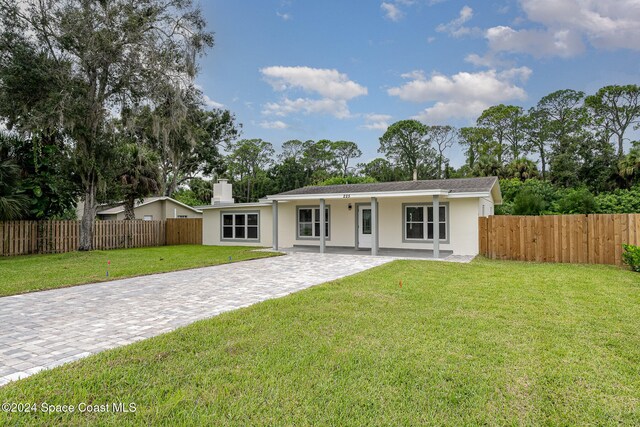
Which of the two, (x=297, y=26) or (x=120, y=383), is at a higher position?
(x=297, y=26)

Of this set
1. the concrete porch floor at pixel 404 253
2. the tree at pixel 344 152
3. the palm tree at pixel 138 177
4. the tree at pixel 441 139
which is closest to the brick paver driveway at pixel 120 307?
the concrete porch floor at pixel 404 253

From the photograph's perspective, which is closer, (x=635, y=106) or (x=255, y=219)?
(x=255, y=219)

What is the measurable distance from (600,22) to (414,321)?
2006 cm

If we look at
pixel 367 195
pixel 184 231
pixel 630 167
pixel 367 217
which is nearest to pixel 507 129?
pixel 630 167

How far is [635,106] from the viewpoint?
31016 millimetres

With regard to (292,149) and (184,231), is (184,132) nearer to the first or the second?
(184,231)

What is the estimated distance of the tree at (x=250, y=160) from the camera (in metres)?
44.4

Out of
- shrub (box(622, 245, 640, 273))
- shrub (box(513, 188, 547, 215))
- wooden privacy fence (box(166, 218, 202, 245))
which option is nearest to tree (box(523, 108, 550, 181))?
shrub (box(513, 188, 547, 215))

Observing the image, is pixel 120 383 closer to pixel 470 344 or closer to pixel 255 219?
pixel 470 344

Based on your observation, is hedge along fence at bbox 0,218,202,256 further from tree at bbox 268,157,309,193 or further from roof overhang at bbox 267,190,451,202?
tree at bbox 268,157,309,193

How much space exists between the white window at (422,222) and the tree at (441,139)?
28.3 metres

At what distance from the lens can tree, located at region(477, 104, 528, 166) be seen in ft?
118

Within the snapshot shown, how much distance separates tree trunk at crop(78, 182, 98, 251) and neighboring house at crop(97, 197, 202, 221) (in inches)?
280

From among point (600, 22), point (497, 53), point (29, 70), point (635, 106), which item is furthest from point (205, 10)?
point (635, 106)
